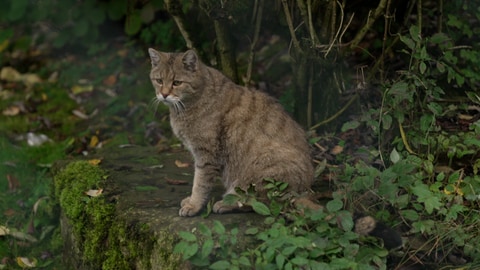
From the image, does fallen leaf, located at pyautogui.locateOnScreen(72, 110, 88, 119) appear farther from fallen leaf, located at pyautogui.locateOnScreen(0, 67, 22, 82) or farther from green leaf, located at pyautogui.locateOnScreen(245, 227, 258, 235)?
green leaf, located at pyautogui.locateOnScreen(245, 227, 258, 235)

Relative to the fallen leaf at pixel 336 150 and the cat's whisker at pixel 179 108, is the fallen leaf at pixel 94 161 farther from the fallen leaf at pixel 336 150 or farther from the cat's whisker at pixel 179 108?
the fallen leaf at pixel 336 150

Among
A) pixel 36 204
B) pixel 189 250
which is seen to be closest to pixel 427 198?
pixel 189 250

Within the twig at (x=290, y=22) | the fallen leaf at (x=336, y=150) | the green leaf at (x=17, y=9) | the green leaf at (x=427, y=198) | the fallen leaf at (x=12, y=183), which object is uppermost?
the twig at (x=290, y=22)

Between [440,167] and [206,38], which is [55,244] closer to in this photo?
[206,38]

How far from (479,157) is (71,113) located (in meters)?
4.40

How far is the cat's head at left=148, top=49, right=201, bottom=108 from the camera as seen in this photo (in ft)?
13.7

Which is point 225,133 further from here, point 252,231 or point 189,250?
point 189,250

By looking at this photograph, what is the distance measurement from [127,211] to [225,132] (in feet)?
2.43

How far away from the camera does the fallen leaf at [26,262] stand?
490 cm

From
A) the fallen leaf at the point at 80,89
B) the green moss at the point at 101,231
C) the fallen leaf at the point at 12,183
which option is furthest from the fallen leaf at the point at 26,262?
the fallen leaf at the point at 80,89

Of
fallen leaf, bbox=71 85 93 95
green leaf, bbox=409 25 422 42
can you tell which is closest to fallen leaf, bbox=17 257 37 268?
green leaf, bbox=409 25 422 42

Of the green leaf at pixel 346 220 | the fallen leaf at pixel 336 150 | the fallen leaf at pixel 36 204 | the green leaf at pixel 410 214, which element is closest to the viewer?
the green leaf at pixel 346 220

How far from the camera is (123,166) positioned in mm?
5062

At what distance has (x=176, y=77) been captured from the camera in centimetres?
417
